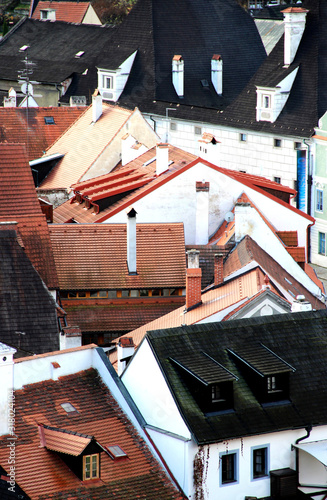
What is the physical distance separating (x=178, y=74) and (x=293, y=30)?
14447 millimetres

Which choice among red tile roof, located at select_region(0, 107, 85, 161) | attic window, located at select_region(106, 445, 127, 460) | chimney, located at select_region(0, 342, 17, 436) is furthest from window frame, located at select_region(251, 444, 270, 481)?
red tile roof, located at select_region(0, 107, 85, 161)

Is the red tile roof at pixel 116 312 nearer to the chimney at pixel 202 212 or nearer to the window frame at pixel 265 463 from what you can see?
the chimney at pixel 202 212

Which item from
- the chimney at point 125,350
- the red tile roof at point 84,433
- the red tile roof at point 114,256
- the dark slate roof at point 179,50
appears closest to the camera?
the red tile roof at point 84,433

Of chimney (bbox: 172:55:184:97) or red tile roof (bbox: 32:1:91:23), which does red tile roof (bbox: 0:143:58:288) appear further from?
red tile roof (bbox: 32:1:91:23)

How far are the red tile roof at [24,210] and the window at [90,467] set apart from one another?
14021mm

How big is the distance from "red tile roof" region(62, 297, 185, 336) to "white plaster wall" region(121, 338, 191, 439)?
15134mm

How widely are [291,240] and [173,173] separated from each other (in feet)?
21.7

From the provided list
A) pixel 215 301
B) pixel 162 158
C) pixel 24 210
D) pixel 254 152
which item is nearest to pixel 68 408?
pixel 215 301

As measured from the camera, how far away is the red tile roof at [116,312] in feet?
186

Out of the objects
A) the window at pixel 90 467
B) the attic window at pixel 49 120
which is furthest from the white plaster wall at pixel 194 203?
the window at pixel 90 467

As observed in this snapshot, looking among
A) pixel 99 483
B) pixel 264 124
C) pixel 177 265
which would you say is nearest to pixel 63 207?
pixel 177 265

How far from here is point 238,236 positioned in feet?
194

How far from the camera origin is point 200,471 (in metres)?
38.4

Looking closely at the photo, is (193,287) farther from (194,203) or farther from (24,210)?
(194,203)
